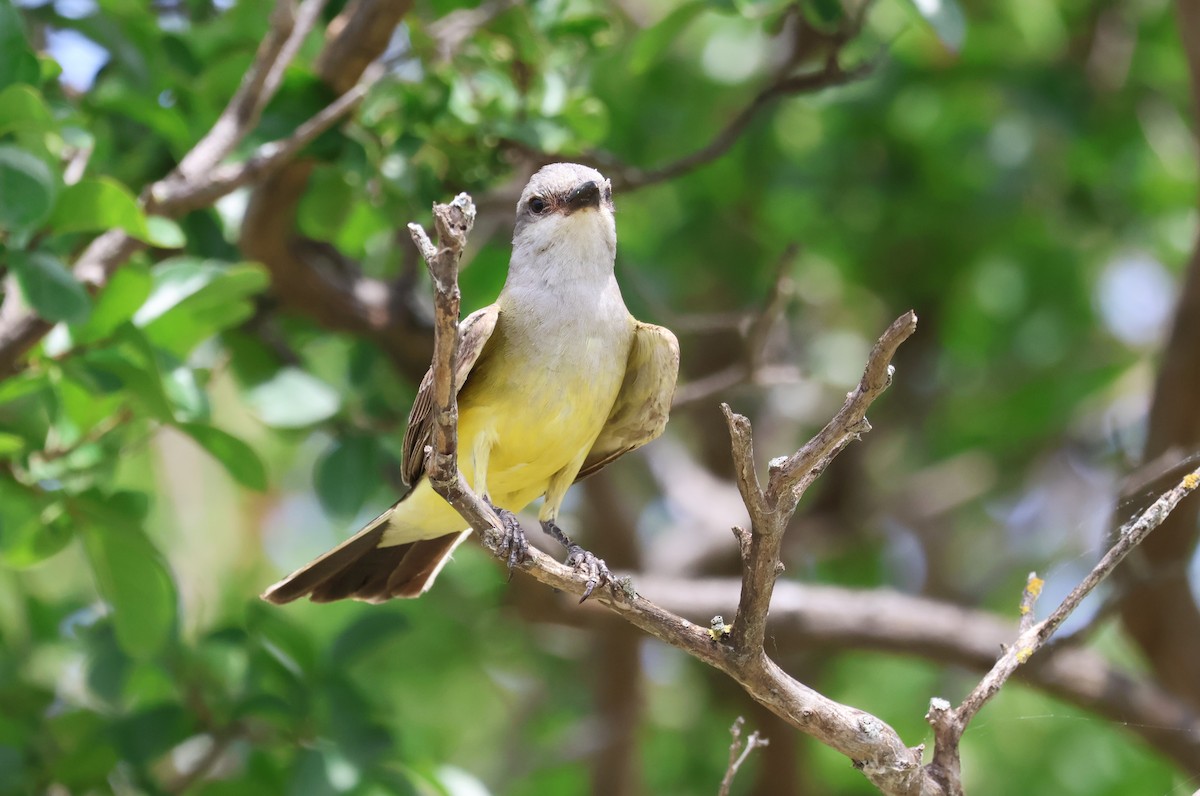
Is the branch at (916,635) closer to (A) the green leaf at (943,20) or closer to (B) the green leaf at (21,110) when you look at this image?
(A) the green leaf at (943,20)

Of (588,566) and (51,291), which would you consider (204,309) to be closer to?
(51,291)

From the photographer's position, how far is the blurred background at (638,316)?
416cm

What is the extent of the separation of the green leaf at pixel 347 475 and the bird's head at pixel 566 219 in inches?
44.3

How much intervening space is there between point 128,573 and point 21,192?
133cm

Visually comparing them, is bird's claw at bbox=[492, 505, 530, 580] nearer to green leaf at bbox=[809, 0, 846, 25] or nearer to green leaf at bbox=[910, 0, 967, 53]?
green leaf at bbox=[910, 0, 967, 53]

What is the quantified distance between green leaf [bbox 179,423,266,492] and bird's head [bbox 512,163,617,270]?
3.46 ft

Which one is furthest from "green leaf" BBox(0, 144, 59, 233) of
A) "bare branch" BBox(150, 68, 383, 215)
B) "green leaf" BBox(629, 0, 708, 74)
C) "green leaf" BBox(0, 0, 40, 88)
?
"green leaf" BBox(629, 0, 708, 74)

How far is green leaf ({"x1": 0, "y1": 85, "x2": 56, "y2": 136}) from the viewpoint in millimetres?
3312

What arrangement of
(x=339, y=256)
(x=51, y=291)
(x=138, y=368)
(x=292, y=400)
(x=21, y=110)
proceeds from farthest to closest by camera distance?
1. (x=339, y=256)
2. (x=292, y=400)
3. (x=138, y=368)
4. (x=51, y=291)
5. (x=21, y=110)

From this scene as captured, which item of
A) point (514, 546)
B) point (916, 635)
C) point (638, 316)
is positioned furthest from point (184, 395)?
point (916, 635)

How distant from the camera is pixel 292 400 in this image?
4828 millimetres

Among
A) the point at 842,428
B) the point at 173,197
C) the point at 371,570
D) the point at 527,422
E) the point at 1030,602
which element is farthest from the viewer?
the point at 371,570

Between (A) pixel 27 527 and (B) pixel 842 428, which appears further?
(A) pixel 27 527

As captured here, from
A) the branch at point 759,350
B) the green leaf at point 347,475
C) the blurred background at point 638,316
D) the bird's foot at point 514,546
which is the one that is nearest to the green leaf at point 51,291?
the blurred background at point 638,316
